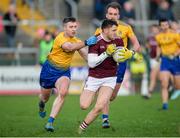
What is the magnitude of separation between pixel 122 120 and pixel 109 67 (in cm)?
321

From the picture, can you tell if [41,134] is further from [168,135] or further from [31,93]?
[31,93]

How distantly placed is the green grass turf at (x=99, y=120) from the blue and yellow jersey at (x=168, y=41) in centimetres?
174

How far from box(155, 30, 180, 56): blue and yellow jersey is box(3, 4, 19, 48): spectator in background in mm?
9958

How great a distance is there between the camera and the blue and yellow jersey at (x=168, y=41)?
2097 centimetres

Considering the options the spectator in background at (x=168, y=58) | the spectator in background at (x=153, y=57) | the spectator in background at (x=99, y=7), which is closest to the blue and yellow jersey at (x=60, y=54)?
the spectator in background at (x=168, y=58)

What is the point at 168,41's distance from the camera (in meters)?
21.0

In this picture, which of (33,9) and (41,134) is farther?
(33,9)

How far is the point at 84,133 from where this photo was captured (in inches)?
553

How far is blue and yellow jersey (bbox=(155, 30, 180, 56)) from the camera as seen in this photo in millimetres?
20969

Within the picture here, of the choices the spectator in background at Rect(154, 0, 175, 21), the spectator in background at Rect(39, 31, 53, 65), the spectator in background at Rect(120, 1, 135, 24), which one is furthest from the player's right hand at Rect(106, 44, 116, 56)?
the spectator in background at Rect(154, 0, 175, 21)

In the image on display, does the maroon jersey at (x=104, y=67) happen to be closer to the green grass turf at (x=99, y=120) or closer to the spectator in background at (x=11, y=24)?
the green grass turf at (x=99, y=120)

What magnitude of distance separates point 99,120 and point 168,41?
4.81 meters

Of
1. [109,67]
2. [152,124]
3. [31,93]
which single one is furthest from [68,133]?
[31,93]

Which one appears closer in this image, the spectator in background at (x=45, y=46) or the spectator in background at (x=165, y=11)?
the spectator in background at (x=45, y=46)
